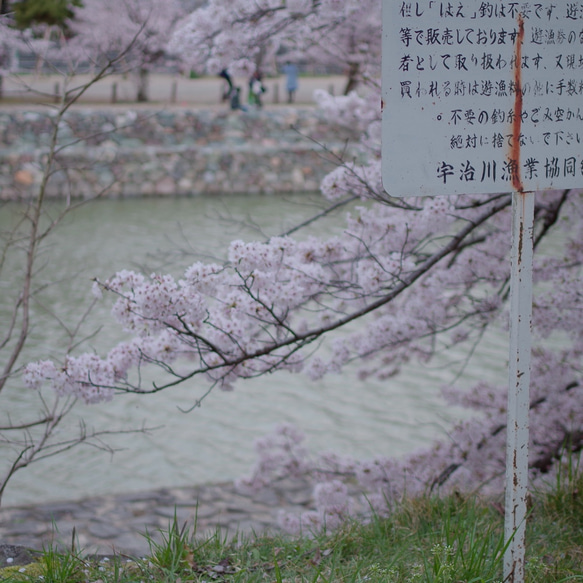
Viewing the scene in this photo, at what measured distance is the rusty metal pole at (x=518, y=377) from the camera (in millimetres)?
1923

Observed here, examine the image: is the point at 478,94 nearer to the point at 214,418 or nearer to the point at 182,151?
the point at 214,418

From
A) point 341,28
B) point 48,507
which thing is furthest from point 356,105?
point 48,507

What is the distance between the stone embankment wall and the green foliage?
7.37 feet

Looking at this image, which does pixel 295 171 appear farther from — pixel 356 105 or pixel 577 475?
pixel 577 475

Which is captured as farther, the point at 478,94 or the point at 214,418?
the point at 214,418

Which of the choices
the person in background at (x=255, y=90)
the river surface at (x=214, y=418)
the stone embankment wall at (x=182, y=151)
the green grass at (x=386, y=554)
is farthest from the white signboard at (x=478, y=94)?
the person in background at (x=255, y=90)

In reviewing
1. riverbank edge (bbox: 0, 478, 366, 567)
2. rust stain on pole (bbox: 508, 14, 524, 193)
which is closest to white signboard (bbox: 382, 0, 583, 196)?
rust stain on pole (bbox: 508, 14, 524, 193)

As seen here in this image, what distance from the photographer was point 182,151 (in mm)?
14352

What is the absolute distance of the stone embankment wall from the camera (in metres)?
13.7

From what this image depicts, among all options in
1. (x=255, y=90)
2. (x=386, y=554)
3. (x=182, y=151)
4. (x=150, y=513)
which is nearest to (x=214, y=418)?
(x=150, y=513)

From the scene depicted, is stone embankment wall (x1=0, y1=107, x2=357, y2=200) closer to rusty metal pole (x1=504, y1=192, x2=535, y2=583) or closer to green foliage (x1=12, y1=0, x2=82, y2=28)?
green foliage (x1=12, y1=0, x2=82, y2=28)

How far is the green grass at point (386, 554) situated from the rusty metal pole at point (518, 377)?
10 centimetres

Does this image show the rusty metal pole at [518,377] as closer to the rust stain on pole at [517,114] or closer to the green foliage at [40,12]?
the rust stain on pole at [517,114]

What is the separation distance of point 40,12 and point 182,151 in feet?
13.4
